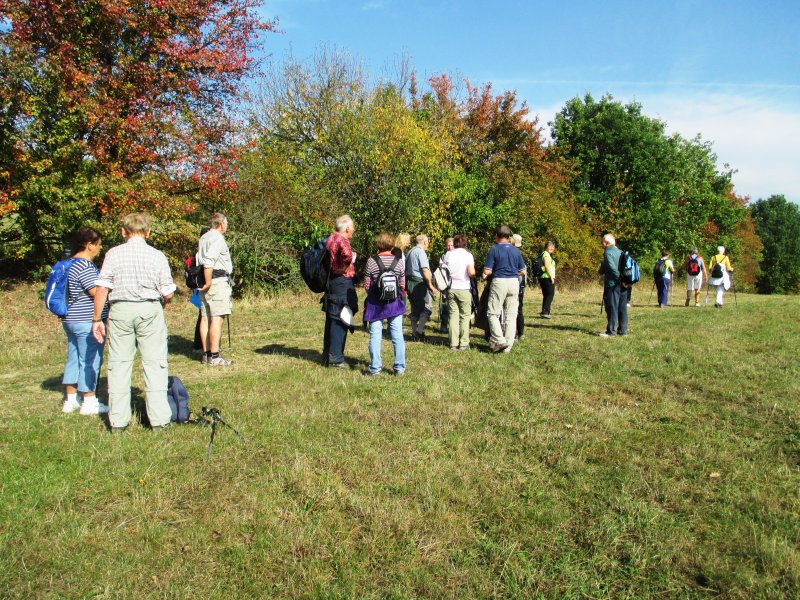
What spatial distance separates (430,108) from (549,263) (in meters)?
14.7

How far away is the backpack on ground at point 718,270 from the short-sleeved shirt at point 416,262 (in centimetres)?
1017

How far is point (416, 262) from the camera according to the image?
9555mm

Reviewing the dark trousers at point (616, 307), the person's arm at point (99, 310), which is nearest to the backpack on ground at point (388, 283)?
the person's arm at point (99, 310)

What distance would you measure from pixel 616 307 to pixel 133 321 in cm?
821

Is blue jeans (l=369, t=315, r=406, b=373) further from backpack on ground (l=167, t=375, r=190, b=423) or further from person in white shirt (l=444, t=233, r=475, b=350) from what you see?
backpack on ground (l=167, t=375, r=190, b=423)

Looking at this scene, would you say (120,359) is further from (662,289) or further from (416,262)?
(662,289)

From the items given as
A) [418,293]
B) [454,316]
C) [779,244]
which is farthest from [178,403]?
[779,244]

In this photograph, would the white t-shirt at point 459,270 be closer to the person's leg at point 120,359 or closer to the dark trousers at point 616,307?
the dark trousers at point 616,307

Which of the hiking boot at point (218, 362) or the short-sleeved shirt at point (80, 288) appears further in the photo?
the hiking boot at point (218, 362)

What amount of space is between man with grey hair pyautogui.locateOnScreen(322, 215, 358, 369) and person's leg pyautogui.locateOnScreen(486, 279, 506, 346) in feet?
7.67

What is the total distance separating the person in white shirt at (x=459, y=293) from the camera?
869 cm

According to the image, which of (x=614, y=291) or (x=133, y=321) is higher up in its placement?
(x=614, y=291)

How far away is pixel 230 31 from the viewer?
14.4m

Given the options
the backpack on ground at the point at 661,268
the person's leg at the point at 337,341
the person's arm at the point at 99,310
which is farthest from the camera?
the backpack on ground at the point at 661,268
